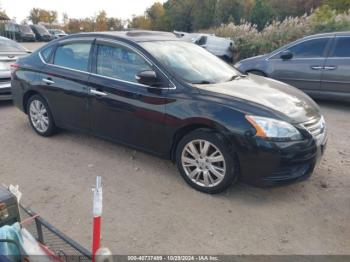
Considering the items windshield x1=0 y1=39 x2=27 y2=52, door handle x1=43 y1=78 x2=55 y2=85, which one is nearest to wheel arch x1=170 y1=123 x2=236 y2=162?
door handle x1=43 y1=78 x2=55 y2=85

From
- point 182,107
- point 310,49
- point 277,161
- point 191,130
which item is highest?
point 310,49

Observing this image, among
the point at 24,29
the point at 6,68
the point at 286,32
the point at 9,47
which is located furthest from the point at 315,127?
the point at 24,29

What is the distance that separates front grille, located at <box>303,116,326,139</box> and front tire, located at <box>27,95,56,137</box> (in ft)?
11.5

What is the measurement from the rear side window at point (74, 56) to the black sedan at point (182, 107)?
0.01m

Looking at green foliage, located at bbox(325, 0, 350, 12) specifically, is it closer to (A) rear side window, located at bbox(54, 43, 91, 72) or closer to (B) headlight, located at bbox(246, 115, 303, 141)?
(A) rear side window, located at bbox(54, 43, 91, 72)

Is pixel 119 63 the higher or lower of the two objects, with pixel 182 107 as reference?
higher

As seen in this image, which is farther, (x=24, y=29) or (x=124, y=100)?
(x=24, y=29)

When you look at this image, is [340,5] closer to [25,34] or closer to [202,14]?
[202,14]

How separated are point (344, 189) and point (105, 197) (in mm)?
2525

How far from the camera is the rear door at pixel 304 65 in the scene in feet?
23.1

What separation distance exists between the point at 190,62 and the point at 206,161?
129 cm

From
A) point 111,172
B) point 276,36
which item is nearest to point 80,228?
point 111,172

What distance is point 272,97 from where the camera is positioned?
369cm

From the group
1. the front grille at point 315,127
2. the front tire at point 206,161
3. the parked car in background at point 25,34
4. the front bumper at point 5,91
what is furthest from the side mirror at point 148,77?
the parked car in background at point 25,34
